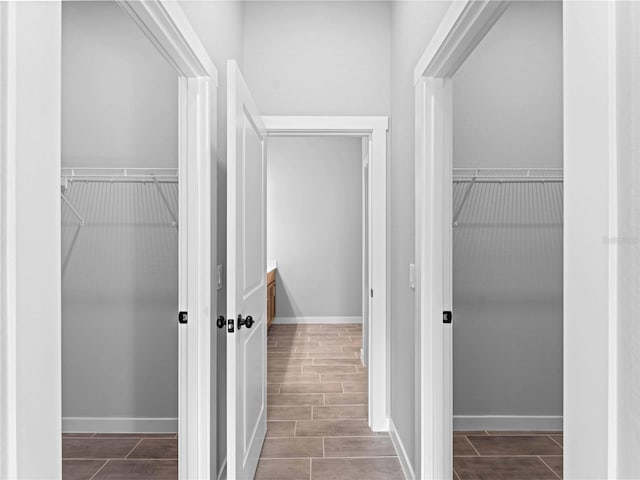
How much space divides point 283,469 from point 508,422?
1557 mm

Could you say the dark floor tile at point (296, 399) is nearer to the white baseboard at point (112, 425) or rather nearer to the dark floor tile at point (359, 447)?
the dark floor tile at point (359, 447)

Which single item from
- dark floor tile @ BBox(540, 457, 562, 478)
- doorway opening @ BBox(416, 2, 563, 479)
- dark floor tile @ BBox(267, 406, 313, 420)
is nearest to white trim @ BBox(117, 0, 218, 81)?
doorway opening @ BBox(416, 2, 563, 479)

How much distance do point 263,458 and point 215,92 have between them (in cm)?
203

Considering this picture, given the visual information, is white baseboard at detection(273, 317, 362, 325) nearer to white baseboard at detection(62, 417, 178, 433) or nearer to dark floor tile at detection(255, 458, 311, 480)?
white baseboard at detection(62, 417, 178, 433)

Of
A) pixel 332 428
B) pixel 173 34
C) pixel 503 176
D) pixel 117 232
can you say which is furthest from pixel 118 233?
pixel 503 176

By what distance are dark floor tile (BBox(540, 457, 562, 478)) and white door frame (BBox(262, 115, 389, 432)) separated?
96 cm

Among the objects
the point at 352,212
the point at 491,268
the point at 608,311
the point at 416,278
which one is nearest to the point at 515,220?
the point at 491,268

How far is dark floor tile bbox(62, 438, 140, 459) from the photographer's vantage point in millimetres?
2893

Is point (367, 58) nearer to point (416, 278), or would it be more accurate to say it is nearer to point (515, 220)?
point (515, 220)

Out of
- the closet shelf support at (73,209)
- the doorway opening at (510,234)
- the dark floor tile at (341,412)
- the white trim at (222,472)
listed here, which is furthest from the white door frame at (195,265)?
the doorway opening at (510,234)

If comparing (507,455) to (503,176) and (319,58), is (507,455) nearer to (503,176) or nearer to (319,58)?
(503,176)

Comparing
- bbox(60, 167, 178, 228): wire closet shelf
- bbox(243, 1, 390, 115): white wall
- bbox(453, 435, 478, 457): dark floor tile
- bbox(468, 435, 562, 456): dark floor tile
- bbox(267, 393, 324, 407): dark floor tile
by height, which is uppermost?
bbox(243, 1, 390, 115): white wall

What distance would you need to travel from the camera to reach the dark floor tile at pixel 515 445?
2969 mm

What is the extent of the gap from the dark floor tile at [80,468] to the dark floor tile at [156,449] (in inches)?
7.3
